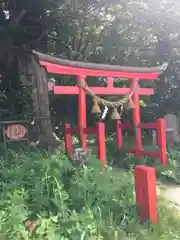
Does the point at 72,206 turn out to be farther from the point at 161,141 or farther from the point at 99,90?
the point at 99,90

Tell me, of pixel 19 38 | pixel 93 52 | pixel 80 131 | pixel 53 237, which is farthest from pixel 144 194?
pixel 93 52

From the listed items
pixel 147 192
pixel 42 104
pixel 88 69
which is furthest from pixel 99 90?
pixel 147 192

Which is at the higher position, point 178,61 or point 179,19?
point 179,19

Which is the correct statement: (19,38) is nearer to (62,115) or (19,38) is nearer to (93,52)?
(93,52)

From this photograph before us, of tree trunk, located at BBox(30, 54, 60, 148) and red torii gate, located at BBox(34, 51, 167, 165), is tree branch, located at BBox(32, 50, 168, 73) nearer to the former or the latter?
red torii gate, located at BBox(34, 51, 167, 165)

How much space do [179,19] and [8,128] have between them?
22.4ft

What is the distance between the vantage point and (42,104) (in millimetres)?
10617

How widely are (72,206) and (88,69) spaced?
4.43 meters

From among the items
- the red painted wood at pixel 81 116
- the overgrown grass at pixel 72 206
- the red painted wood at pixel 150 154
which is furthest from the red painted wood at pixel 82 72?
the overgrown grass at pixel 72 206

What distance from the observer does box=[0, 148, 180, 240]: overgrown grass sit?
3502 mm

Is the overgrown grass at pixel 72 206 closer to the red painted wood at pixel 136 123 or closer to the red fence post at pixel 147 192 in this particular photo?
the red fence post at pixel 147 192

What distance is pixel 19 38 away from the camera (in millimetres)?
10828

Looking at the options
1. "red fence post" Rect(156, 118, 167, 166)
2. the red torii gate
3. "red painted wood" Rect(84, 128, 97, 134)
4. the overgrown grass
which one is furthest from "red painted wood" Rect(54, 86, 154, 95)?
the overgrown grass

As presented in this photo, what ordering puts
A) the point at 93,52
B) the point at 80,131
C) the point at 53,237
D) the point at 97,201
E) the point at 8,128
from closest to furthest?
the point at 53,237
the point at 97,201
the point at 80,131
the point at 8,128
the point at 93,52
